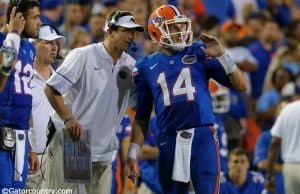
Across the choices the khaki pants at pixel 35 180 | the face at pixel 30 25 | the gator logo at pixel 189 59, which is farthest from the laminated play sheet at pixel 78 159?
the gator logo at pixel 189 59

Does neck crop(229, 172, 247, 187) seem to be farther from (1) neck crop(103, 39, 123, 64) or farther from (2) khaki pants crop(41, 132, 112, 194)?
(1) neck crop(103, 39, 123, 64)

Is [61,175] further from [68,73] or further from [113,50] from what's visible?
[113,50]

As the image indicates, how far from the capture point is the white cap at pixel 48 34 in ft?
35.4

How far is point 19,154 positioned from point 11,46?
3.01 ft

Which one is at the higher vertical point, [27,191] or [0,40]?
[0,40]

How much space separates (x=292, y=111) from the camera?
12281 millimetres

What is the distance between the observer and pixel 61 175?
32.9 ft

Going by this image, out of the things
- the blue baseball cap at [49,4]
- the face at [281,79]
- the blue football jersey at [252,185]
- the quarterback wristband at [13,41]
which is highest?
the blue baseball cap at [49,4]

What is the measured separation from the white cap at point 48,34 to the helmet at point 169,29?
1087 mm

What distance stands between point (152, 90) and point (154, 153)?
3.33m

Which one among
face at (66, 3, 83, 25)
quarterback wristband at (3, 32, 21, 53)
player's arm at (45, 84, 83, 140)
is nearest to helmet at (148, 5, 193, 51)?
player's arm at (45, 84, 83, 140)

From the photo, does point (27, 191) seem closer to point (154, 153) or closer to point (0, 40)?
point (0, 40)

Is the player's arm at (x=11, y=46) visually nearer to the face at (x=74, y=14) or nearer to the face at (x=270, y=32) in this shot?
the face at (x=74, y=14)

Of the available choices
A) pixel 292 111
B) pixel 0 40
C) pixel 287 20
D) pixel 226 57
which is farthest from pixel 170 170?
pixel 287 20
